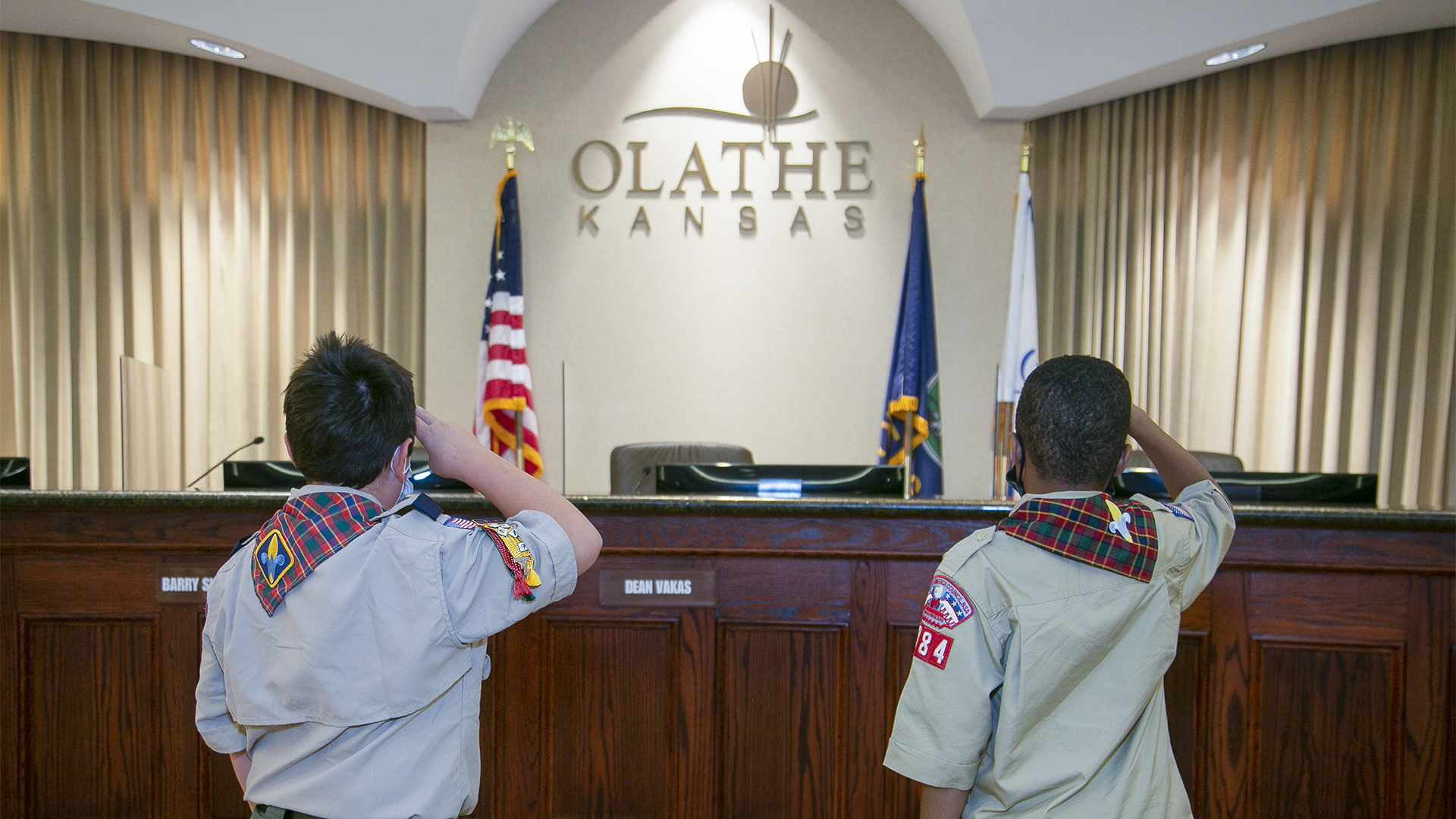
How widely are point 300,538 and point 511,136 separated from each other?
346 centimetres

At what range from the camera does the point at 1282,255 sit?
3867mm

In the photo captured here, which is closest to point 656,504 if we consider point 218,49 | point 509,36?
point 509,36

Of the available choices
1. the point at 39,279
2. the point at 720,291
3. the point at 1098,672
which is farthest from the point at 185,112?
the point at 1098,672

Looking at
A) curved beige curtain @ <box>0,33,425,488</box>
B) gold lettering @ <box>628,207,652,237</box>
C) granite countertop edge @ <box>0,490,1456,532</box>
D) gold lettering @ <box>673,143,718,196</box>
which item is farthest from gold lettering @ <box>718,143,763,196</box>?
granite countertop edge @ <box>0,490,1456,532</box>

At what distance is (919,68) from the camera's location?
4355 millimetres

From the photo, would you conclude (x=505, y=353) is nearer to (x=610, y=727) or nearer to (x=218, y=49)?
(x=218, y=49)

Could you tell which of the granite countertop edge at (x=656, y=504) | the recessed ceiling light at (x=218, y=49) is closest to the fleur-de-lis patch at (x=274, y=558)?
the granite countertop edge at (x=656, y=504)

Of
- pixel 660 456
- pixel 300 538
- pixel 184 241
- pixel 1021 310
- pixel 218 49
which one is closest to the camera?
pixel 300 538

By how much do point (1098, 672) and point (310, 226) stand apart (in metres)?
4.60

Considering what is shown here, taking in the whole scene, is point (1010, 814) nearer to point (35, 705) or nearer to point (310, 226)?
point (35, 705)

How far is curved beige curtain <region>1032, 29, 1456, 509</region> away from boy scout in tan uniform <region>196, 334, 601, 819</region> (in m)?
3.89

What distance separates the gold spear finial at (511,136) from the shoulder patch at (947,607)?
3.52m

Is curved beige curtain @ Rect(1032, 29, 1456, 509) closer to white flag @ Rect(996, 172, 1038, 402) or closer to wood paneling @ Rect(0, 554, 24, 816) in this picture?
white flag @ Rect(996, 172, 1038, 402)

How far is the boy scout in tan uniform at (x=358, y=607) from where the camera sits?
915mm
